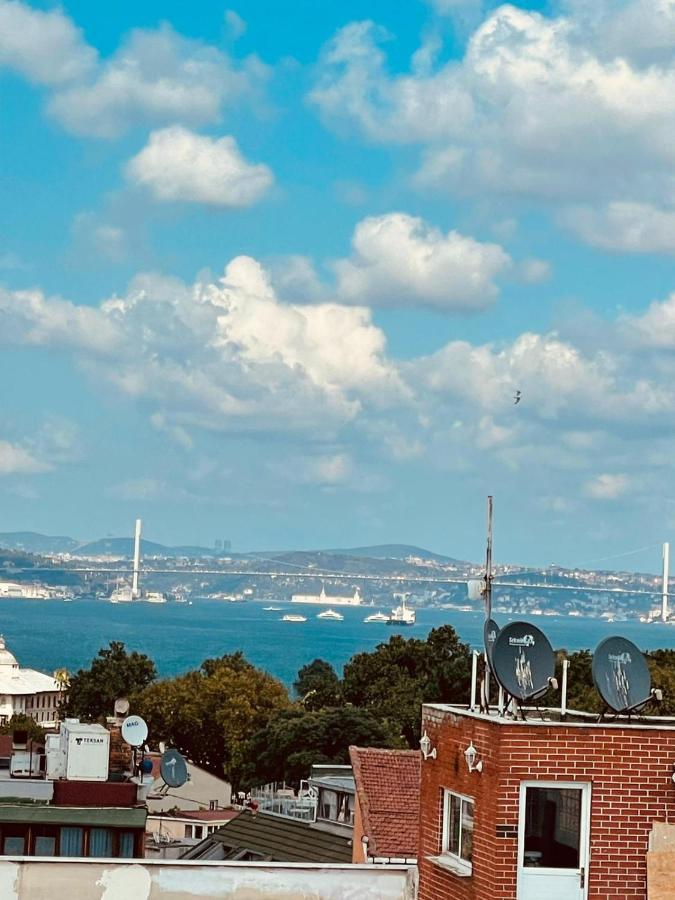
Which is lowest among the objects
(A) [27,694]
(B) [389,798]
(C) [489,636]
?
(A) [27,694]

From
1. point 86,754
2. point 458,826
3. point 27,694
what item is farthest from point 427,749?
point 27,694

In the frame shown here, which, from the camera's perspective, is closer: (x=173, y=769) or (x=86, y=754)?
(x=86, y=754)

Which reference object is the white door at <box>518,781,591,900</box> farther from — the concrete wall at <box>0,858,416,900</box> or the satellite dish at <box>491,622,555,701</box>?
the concrete wall at <box>0,858,416,900</box>

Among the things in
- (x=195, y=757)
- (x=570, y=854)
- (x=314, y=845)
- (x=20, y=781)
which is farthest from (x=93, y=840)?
A: (x=195, y=757)

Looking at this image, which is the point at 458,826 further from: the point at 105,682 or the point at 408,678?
the point at 105,682

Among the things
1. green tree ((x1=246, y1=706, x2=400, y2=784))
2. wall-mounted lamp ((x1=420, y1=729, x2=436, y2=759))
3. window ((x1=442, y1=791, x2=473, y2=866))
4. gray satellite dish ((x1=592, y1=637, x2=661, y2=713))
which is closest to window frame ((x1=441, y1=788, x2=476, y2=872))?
window ((x1=442, y1=791, x2=473, y2=866))

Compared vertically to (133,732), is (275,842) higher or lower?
lower
